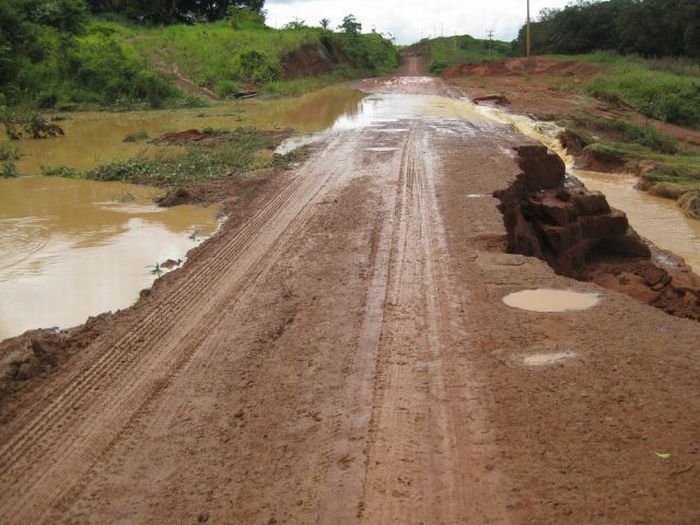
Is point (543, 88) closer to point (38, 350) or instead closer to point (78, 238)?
point (78, 238)

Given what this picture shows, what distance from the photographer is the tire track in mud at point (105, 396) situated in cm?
368

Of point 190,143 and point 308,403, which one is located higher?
point 190,143

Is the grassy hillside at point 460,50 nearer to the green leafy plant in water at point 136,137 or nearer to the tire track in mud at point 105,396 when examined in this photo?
the green leafy plant in water at point 136,137

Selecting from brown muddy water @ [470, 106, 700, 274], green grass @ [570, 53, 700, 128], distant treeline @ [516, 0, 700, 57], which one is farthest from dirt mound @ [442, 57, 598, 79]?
brown muddy water @ [470, 106, 700, 274]

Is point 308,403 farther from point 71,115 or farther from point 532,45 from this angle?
point 532,45

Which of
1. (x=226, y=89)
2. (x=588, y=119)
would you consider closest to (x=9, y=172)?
(x=588, y=119)

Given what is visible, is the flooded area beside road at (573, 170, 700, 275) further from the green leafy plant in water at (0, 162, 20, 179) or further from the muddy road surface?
the green leafy plant in water at (0, 162, 20, 179)

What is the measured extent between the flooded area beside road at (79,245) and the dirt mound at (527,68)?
31.9m

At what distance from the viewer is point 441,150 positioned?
1386cm

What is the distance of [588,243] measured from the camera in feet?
32.7

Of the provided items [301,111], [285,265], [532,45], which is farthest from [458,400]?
[532,45]

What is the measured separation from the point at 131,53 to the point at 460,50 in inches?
1809

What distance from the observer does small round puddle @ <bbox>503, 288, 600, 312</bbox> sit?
18.7ft

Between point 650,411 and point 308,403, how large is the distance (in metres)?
2.05
